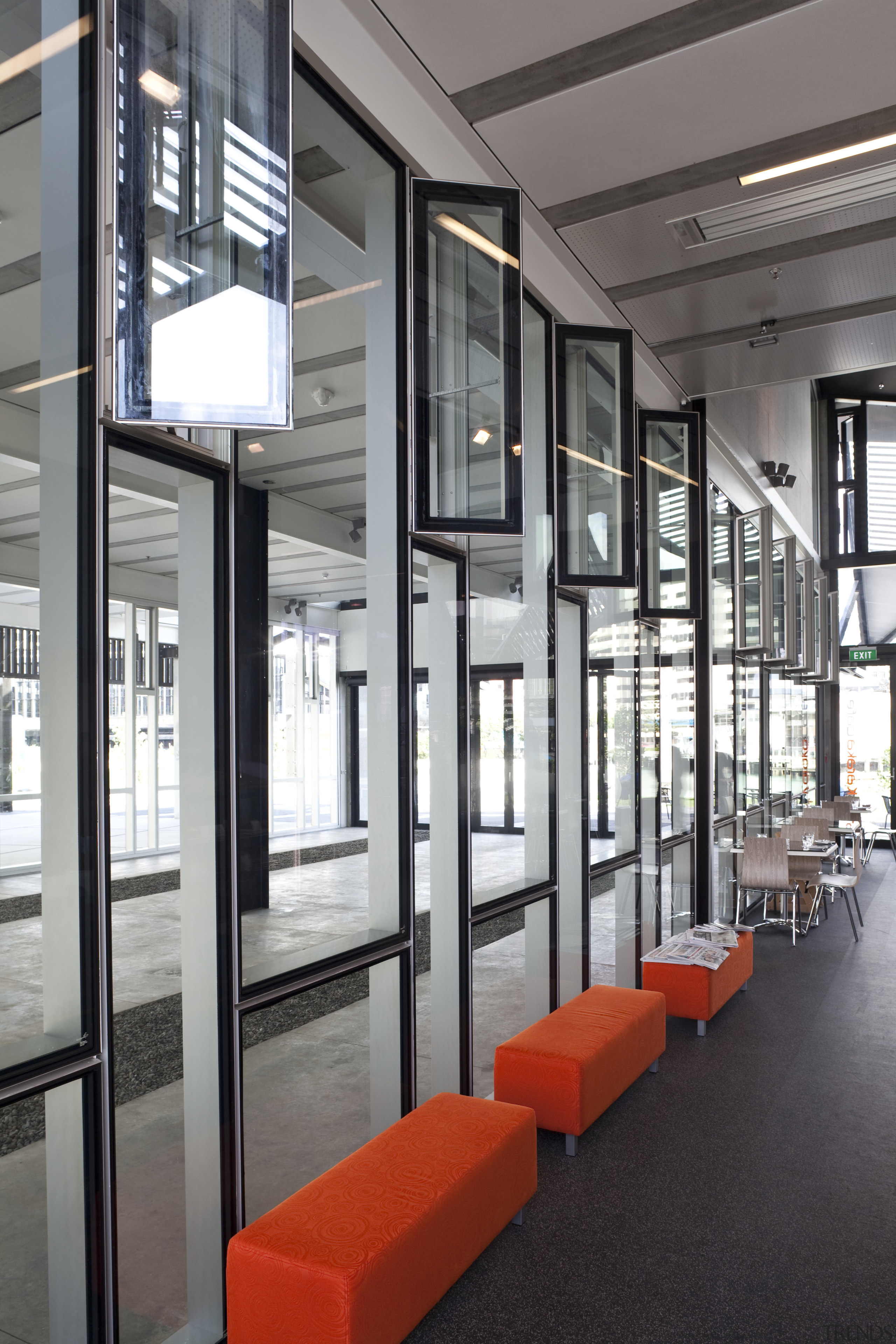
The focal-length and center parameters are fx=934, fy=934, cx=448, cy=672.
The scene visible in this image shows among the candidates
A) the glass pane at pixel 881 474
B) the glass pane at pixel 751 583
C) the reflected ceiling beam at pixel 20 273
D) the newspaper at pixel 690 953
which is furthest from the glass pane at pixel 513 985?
the glass pane at pixel 881 474

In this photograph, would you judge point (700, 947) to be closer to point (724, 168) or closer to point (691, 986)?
point (691, 986)

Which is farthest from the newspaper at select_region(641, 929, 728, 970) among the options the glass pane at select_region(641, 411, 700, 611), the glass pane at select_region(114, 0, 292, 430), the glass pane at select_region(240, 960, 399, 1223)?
the glass pane at select_region(114, 0, 292, 430)

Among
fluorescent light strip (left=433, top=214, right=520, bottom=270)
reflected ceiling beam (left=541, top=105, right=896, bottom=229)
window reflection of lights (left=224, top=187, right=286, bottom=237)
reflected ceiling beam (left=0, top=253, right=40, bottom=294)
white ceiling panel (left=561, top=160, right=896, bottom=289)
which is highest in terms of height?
reflected ceiling beam (left=541, top=105, right=896, bottom=229)

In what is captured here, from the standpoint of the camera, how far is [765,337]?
6.45 metres

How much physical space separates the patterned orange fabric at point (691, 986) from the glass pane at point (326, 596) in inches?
110

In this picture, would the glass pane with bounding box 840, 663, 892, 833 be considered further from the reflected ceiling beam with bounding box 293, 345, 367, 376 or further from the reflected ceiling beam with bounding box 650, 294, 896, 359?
the reflected ceiling beam with bounding box 293, 345, 367, 376

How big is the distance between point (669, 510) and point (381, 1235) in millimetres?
5488

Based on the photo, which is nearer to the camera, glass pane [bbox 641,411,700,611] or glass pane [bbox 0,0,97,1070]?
glass pane [bbox 0,0,97,1070]

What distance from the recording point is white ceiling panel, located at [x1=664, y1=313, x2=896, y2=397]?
6355 mm

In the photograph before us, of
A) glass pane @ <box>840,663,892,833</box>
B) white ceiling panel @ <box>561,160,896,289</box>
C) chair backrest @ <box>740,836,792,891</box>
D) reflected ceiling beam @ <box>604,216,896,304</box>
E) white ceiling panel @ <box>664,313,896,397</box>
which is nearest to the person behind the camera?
white ceiling panel @ <box>561,160,896,289</box>

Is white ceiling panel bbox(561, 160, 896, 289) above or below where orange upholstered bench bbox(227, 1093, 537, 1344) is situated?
above

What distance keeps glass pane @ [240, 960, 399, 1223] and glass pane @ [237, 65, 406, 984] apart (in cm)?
25

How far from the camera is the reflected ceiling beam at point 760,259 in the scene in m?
5.12

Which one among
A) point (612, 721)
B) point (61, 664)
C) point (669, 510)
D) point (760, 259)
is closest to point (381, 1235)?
point (61, 664)
